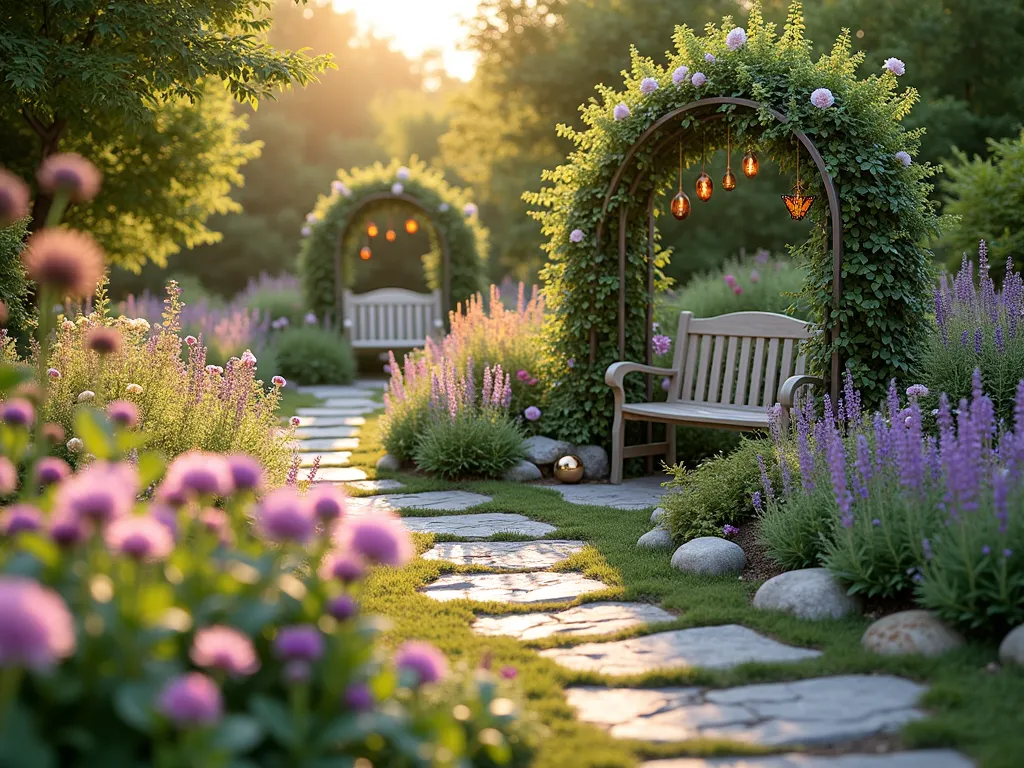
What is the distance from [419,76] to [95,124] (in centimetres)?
4925

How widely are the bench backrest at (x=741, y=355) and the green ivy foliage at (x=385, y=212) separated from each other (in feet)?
26.6

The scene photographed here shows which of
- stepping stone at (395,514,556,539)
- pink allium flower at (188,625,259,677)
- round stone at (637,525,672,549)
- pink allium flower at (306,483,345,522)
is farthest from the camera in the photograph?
stepping stone at (395,514,556,539)

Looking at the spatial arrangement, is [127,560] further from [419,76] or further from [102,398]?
[419,76]

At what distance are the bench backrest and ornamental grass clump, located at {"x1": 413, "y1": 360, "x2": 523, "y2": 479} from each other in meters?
1.27

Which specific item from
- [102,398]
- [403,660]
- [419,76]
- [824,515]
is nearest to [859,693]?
[824,515]

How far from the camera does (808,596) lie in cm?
364

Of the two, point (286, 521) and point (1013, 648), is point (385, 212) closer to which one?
point (1013, 648)

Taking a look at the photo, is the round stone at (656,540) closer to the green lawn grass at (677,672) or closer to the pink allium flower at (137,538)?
the green lawn grass at (677,672)

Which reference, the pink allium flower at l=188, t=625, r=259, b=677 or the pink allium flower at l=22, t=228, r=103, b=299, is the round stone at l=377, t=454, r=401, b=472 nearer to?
the pink allium flower at l=22, t=228, r=103, b=299

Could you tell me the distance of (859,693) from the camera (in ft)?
9.30

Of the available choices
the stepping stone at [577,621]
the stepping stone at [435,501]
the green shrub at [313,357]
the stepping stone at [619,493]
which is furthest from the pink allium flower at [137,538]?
the green shrub at [313,357]

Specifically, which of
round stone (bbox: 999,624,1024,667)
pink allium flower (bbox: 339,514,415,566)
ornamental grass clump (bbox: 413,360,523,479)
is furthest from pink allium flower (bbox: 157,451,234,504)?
ornamental grass clump (bbox: 413,360,523,479)

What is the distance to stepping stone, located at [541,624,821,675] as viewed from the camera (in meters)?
3.14

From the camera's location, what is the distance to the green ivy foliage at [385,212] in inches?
573
